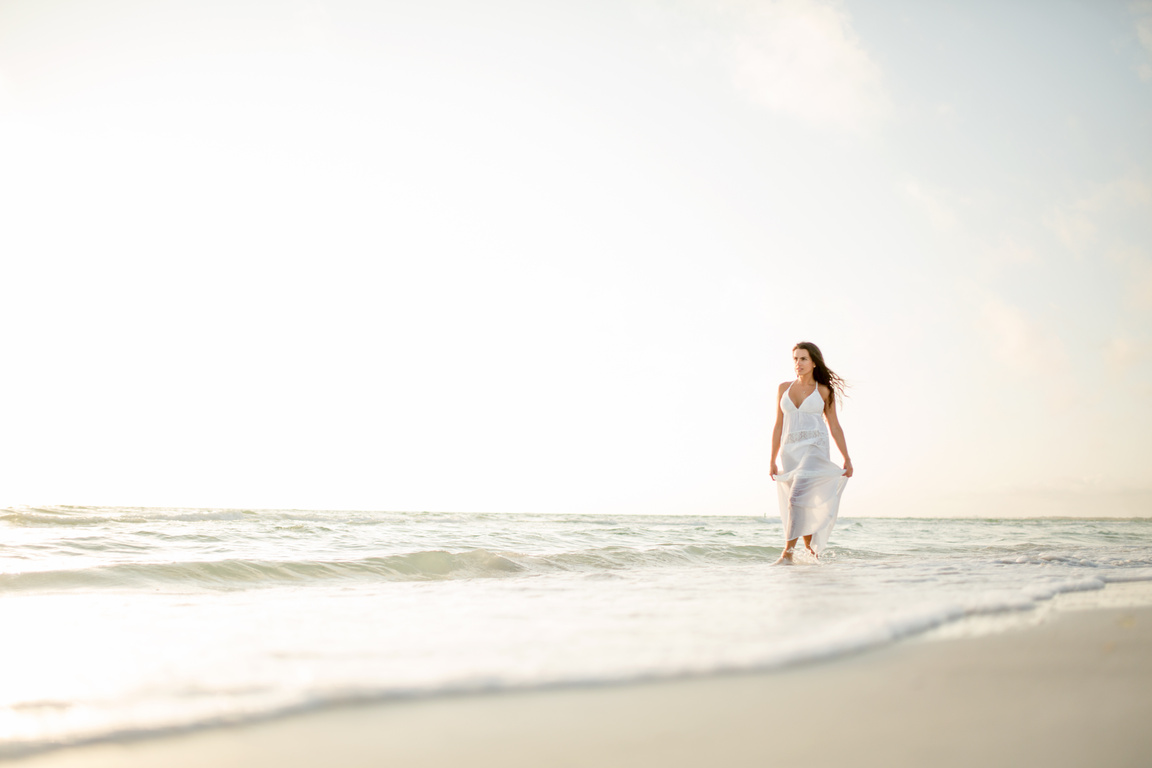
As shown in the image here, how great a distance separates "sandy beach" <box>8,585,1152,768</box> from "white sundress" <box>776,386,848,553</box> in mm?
→ 4975

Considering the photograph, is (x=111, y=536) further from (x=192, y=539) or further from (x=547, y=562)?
(x=547, y=562)

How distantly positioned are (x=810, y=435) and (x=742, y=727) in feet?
19.2

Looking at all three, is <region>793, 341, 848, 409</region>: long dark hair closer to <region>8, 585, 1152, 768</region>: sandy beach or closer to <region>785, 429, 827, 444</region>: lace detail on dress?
<region>785, 429, 827, 444</region>: lace detail on dress

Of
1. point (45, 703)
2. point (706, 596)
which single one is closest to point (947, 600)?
point (706, 596)

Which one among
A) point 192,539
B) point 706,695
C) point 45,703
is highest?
point 706,695

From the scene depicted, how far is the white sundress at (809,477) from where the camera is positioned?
6.84 m

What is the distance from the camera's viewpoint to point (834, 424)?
23.2 feet

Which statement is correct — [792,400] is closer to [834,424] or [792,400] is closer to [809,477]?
[834,424]

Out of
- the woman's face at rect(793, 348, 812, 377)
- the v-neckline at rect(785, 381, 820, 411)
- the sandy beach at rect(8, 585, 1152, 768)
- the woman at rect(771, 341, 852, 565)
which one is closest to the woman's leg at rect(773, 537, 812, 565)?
the woman at rect(771, 341, 852, 565)

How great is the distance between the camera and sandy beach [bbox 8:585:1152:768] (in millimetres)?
1296

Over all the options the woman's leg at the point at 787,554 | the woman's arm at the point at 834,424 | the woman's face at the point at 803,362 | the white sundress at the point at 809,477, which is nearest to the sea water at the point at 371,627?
the woman's leg at the point at 787,554

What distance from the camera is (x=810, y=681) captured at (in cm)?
178

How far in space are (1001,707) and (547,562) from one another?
5.57 metres

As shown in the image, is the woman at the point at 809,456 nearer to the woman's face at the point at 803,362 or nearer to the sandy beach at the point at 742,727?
the woman's face at the point at 803,362
